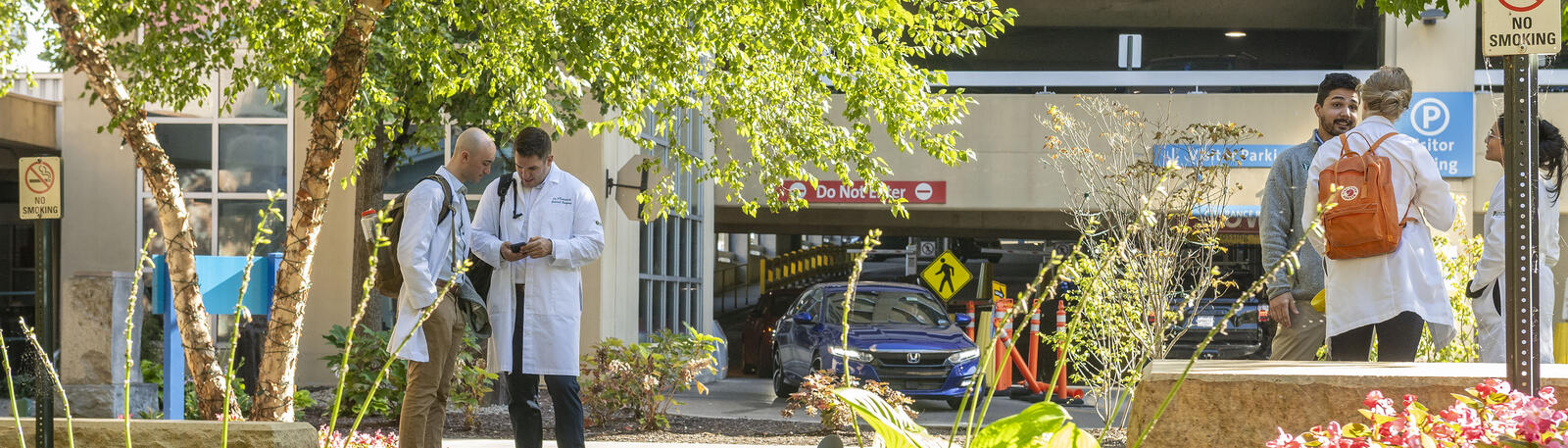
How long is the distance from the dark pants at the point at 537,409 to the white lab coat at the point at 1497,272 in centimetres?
356

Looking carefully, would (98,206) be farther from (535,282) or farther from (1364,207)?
(1364,207)

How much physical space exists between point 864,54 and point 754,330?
11.8 metres

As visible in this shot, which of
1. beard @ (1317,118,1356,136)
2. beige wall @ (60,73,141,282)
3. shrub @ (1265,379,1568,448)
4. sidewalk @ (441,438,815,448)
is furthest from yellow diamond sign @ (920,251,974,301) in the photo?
shrub @ (1265,379,1568,448)

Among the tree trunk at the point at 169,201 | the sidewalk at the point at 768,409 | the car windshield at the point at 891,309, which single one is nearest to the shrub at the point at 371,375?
the sidewalk at the point at 768,409

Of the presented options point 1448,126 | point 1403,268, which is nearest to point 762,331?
point 1448,126

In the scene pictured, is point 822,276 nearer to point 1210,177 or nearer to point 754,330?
point 754,330

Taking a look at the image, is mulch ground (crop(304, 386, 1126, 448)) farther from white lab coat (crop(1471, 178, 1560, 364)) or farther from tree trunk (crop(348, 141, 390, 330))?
white lab coat (crop(1471, 178, 1560, 364))

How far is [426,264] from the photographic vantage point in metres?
5.21

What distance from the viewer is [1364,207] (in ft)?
14.7

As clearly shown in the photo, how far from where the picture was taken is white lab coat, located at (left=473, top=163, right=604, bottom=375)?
17.9 feet

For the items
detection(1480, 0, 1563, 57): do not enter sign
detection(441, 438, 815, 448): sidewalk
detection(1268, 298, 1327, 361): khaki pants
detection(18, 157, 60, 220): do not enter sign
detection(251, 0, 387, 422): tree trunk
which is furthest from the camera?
detection(441, 438, 815, 448): sidewalk

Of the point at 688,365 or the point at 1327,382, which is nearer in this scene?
the point at 1327,382

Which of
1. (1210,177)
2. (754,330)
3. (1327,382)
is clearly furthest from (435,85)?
(754,330)

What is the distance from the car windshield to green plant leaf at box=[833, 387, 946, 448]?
484 inches
